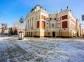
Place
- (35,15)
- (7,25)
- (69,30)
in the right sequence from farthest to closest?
(7,25), (35,15), (69,30)

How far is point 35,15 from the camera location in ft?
144

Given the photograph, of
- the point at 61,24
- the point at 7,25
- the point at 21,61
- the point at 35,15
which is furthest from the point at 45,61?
the point at 7,25

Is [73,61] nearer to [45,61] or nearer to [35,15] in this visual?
[45,61]

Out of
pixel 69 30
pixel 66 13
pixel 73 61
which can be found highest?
pixel 66 13

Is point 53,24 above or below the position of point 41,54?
above

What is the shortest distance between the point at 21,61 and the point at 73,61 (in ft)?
8.85

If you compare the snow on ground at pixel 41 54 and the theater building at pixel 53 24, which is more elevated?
the theater building at pixel 53 24

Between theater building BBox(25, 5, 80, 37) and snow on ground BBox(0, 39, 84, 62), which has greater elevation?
theater building BBox(25, 5, 80, 37)

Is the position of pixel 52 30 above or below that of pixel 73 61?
above

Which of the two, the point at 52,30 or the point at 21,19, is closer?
the point at 52,30

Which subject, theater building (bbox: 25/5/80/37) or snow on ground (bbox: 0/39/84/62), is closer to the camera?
snow on ground (bbox: 0/39/84/62)

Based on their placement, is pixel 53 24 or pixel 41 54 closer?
pixel 41 54

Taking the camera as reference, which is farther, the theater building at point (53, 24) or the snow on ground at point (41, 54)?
the theater building at point (53, 24)

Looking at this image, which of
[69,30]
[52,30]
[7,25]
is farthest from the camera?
[7,25]
